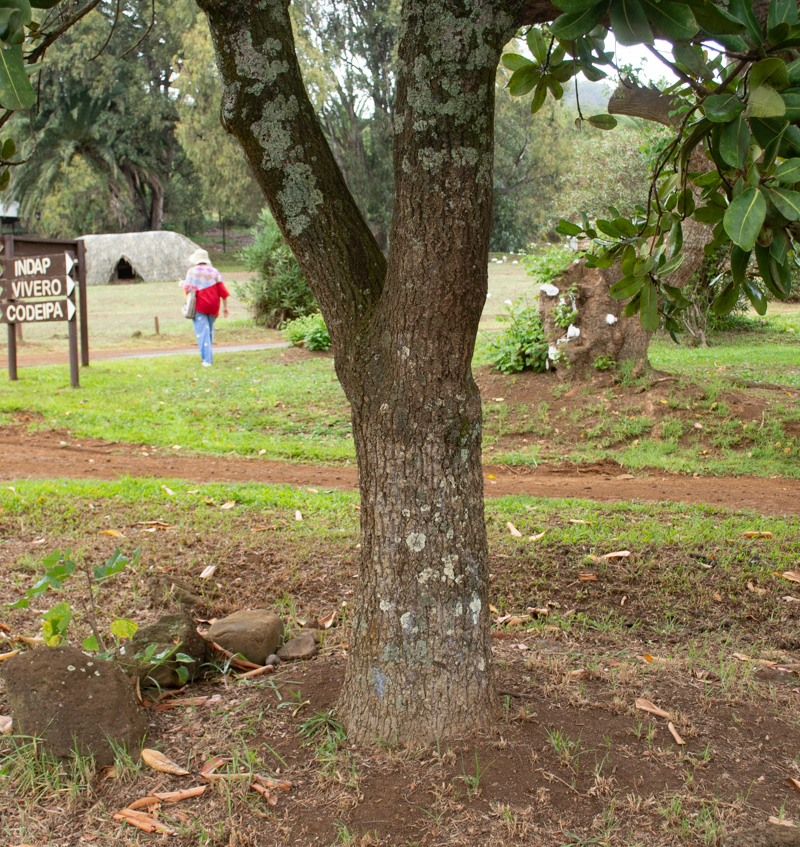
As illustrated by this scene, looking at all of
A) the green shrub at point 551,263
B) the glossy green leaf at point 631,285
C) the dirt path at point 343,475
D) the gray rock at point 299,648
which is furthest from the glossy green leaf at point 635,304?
the green shrub at point 551,263

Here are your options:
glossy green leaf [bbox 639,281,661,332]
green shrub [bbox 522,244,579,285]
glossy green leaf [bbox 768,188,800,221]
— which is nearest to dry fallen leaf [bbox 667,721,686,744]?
glossy green leaf [bbox 639,281,661,332]

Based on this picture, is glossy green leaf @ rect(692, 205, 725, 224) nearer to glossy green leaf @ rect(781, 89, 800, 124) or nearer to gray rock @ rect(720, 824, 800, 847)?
glossy green leaf @ rect(781, 89, 800, 124)

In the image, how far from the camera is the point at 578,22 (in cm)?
188

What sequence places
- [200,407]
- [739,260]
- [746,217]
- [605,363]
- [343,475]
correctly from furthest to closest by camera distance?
[200,407] < [605,363] < [343,475] < [739,260] < [746,217]

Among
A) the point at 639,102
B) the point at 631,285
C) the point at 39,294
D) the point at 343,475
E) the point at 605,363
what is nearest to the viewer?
the point at 631,285

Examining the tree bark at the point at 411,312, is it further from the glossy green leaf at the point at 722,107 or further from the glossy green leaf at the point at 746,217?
the glossy green leaf at the point at 746,217

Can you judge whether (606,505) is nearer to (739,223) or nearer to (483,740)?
(483,740)

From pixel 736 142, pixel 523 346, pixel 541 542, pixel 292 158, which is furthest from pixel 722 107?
pixel 523 346

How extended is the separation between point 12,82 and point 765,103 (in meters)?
1.69

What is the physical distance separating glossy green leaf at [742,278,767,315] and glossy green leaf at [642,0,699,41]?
2.90 feet

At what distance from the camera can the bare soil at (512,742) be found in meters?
2.67

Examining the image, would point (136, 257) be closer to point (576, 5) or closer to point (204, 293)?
point (204, 293)

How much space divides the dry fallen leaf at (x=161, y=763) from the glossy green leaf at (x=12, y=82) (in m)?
2.27

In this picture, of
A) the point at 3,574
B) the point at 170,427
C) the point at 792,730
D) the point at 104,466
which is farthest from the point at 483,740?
the point at 170,427
